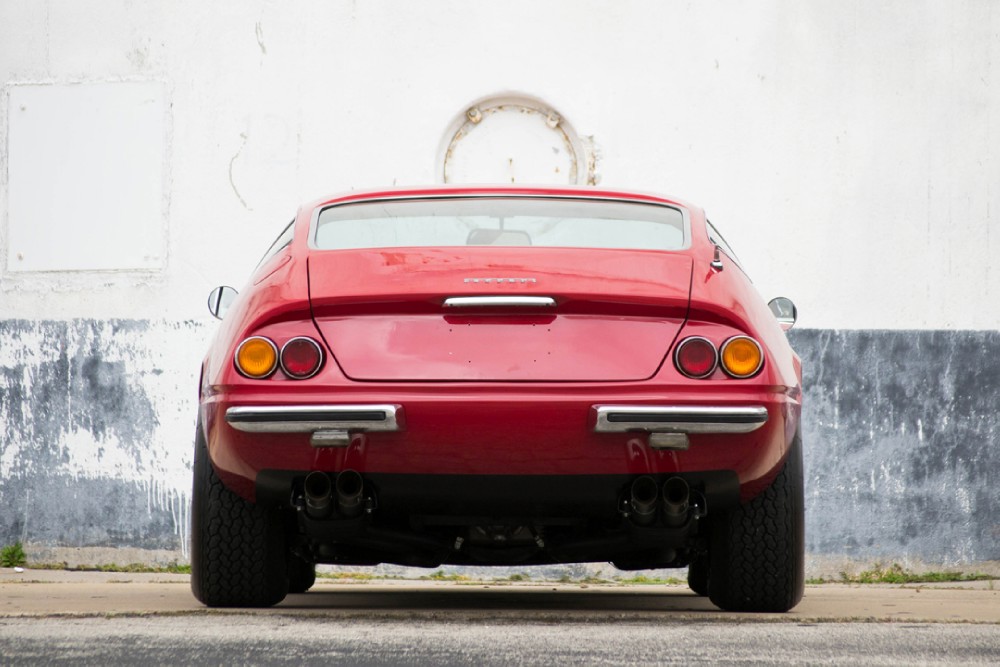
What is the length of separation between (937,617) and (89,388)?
5.52 meters

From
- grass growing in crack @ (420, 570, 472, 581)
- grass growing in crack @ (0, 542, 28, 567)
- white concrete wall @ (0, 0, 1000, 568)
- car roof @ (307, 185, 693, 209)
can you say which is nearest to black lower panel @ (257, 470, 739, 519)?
car roof @ (307, 185, 693, 209)

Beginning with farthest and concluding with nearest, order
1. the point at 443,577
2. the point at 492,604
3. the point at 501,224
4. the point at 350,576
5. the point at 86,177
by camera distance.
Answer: the point at 86,177
the point at 443,577
the point at 350,576
the point at 492,604
the point at 501,224

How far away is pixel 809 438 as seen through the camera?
8.16 m

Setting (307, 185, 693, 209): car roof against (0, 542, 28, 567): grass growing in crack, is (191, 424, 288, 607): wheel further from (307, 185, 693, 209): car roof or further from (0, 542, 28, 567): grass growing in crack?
(0, 542, 28, 567): grass growing in crack

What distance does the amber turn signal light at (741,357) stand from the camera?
3678 mm

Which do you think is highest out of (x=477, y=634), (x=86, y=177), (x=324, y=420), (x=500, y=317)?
(x=86, y=177)

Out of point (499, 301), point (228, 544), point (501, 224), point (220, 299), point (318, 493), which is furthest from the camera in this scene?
point (220, 299)

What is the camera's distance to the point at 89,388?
27.5ft

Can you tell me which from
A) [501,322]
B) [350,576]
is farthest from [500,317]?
[350,576]

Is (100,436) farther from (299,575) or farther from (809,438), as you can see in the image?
(809,438)

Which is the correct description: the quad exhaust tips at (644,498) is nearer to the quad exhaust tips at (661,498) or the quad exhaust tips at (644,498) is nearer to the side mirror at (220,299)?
the quad exhaust tips at (661,498)

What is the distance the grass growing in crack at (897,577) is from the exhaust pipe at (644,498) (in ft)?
14.6

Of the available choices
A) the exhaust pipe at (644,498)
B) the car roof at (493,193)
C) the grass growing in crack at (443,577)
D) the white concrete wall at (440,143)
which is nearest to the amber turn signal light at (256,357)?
the car roof at (493,193)

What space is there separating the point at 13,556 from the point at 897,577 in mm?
4887
